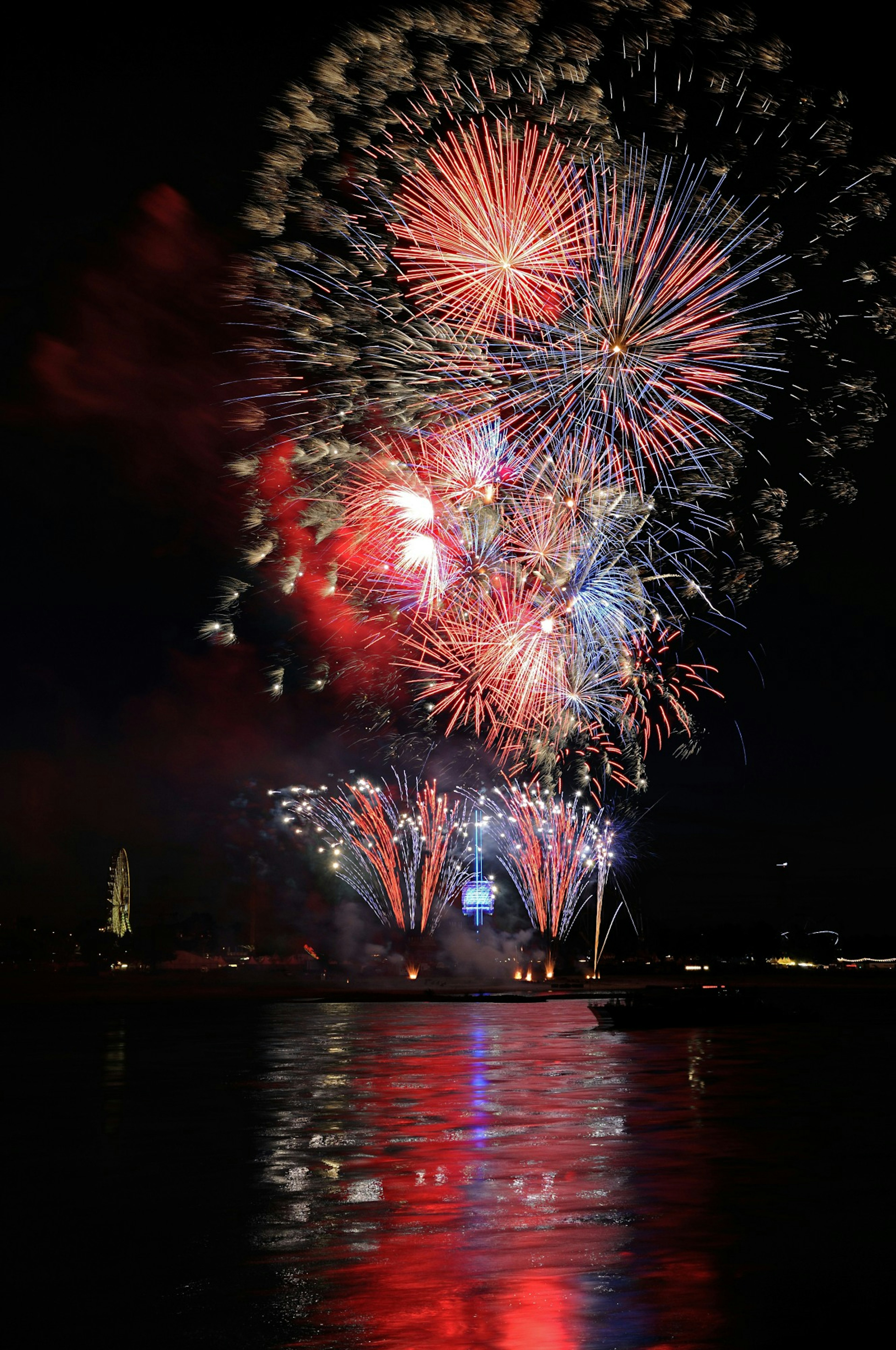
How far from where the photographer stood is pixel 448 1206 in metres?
11.7

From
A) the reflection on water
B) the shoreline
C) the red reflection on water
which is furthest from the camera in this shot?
the shoreline

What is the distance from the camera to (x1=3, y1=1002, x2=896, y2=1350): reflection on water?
8.08 metres

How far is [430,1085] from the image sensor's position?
22.5 metres

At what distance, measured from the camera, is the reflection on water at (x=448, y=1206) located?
808 centimetres

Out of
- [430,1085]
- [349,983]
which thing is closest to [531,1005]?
[349,983]

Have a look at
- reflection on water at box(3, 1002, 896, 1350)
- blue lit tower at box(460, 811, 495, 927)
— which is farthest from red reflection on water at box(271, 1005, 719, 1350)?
blue lit tower at box(460, 811, 495, 927)

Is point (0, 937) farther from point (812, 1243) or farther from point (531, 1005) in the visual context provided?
point (812, 1243)

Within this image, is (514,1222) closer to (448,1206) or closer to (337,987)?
(448,1206)

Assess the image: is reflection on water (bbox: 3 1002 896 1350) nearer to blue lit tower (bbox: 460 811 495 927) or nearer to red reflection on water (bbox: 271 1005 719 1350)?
red reflection on water (bbox: 271 1005 719 1350)

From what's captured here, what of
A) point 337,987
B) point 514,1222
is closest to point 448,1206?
point 514,1222

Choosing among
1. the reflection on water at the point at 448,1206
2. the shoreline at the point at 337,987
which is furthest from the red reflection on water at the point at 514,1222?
the shoreline at the point at 337,987

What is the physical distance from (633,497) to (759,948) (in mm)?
165654

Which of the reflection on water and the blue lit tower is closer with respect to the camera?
the reflection on water

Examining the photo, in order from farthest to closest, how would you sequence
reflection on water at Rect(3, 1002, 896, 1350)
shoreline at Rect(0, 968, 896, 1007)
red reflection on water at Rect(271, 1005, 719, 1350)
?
shoreline at Rect(0, 968, 896, 1007), reflection on water at Rect(3, 1002, 896, 1350), red reflection on water at Rect(271, 1005, 719, 1350)
